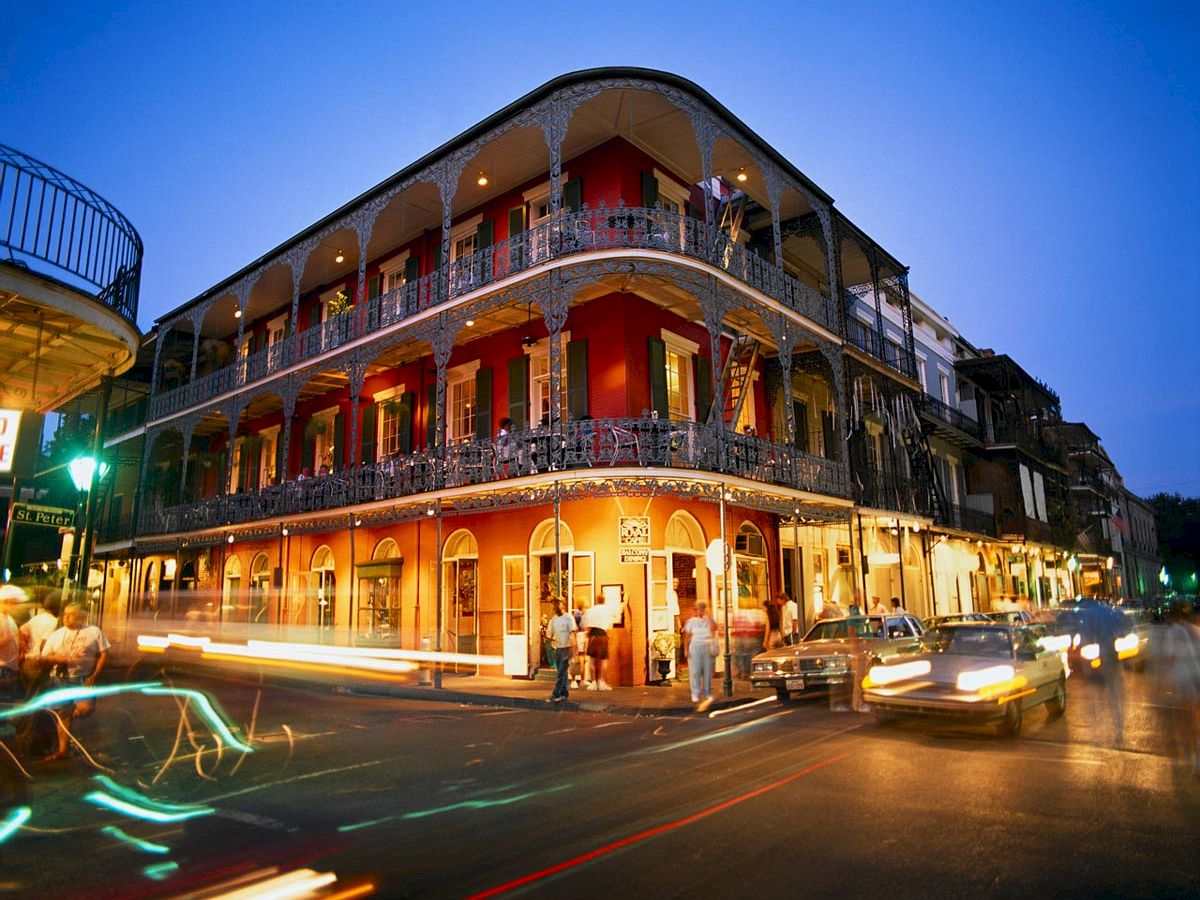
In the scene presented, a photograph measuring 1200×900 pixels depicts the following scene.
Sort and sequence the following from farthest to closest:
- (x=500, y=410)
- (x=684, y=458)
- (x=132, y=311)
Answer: (x=500, y=410), (x=684, y=458), (x=132, y=311)

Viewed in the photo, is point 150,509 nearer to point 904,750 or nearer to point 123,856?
point 123,856

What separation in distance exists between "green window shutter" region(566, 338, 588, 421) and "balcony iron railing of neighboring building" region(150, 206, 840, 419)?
221cm

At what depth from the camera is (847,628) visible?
14227mm

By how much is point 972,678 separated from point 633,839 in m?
5.81

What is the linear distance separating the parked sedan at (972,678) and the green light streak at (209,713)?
8.20m

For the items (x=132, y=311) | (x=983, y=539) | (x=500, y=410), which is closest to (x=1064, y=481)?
(x=983, y=539)

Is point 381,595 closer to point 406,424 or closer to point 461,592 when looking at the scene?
point 461,592

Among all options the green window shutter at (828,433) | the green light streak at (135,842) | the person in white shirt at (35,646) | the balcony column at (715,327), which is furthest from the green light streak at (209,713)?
the green window shutter at (828,433)

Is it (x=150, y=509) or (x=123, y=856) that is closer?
(x=123, y=856)

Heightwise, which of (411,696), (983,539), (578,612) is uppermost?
(983,539)

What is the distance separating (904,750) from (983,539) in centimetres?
2525

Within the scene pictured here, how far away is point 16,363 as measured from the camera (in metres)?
7.30

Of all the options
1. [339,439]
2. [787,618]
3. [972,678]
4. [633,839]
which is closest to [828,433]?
[787,618]

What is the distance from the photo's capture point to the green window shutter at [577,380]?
686 inches
